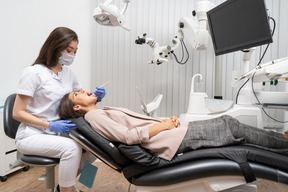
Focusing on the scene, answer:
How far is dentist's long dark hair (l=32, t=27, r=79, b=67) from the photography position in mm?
1338

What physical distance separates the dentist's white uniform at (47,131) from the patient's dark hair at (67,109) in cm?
4

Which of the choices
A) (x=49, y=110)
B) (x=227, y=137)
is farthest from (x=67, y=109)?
(x=227, y=137)

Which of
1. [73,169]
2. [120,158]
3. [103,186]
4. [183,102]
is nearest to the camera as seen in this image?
[120,158]

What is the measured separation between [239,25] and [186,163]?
1042 millimetres

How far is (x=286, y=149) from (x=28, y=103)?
1455 millimetres

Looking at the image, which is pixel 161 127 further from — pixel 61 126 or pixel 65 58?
pixel 65 58

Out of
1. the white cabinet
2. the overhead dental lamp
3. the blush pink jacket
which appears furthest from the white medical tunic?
the white cabinet

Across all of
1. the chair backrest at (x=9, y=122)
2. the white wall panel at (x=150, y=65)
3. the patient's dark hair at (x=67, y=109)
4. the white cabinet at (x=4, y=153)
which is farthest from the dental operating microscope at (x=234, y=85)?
the white cabinet at (x=4, y=153)

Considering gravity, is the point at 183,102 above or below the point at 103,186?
above

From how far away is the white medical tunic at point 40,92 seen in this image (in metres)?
1.24

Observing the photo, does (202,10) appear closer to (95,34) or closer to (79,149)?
(95,34)

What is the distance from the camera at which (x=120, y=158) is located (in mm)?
1041

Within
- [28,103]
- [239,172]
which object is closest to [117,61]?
[28,103]

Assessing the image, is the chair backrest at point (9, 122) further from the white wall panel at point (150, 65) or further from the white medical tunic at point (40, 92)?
the white wall panel at point (150, 65)
